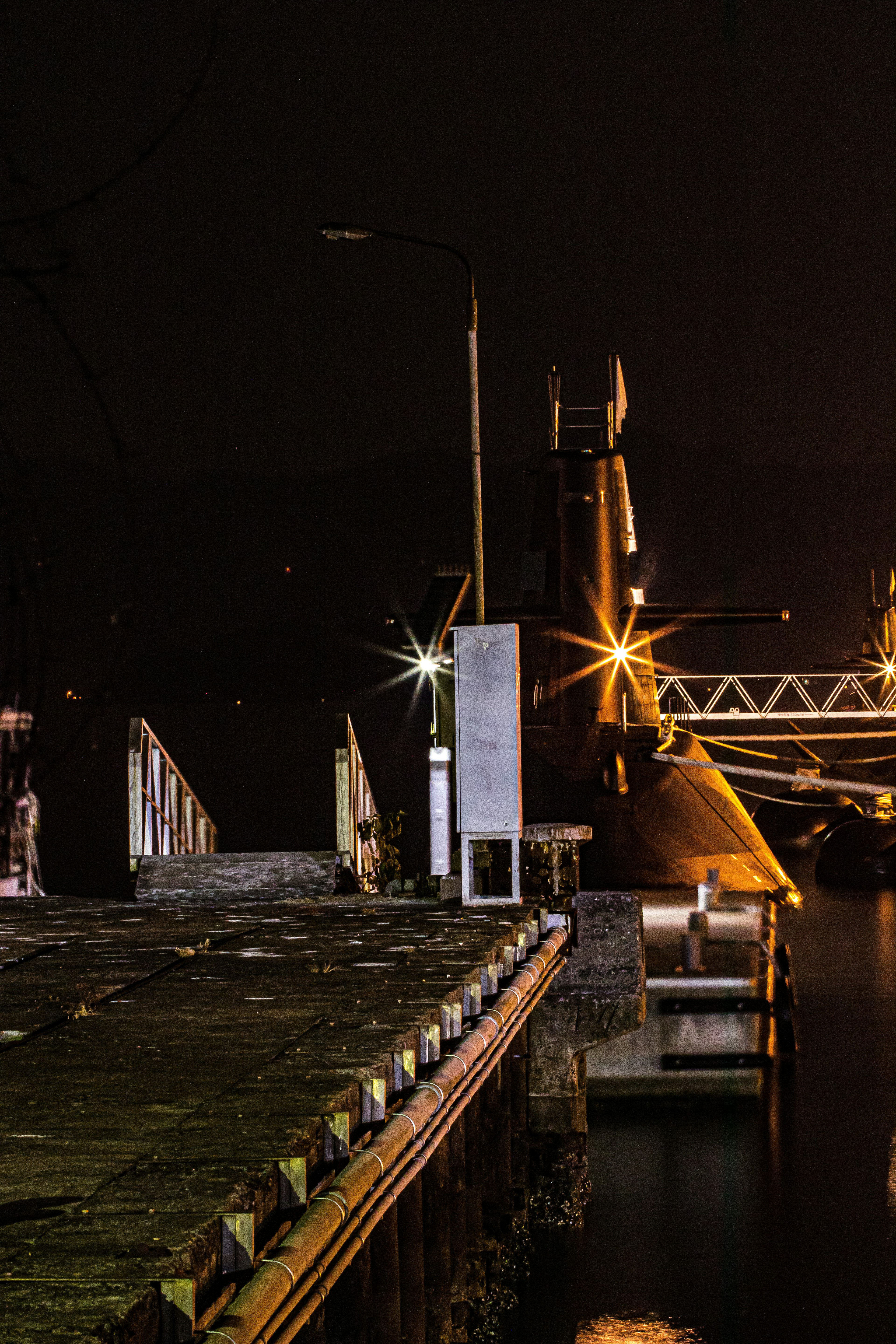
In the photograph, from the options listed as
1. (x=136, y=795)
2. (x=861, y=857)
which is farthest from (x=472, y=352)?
(x=861, y=857)

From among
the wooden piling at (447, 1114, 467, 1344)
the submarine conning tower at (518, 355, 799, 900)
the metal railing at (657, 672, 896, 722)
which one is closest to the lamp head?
the wooden piling at (447, 1114, 467, 1344)

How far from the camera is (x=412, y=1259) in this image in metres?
8.60

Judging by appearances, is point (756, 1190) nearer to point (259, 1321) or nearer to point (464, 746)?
point (464, 746)

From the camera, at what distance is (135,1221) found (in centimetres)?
478

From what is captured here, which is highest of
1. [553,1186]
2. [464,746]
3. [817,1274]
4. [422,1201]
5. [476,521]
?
[476,521]

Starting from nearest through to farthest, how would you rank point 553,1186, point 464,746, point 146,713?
point 464,746 → point 553,1186 → point 146,713

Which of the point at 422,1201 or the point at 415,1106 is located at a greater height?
the point at 415,1106

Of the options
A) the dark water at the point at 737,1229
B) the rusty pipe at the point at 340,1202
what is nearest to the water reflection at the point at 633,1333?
the dark water at the point at 737,1229

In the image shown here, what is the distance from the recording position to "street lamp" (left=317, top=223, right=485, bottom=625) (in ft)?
57.7

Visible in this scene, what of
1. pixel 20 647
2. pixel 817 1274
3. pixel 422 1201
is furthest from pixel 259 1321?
pixel 817 1274

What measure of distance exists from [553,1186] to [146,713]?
18020 cm

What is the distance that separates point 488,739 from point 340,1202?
800cm

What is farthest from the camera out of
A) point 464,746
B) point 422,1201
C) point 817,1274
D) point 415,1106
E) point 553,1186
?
point 817,1274

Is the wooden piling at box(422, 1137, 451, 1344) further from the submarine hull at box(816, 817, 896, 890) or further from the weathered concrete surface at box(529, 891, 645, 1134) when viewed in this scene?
the submarine hull at box(816, 817, 896, 890)
